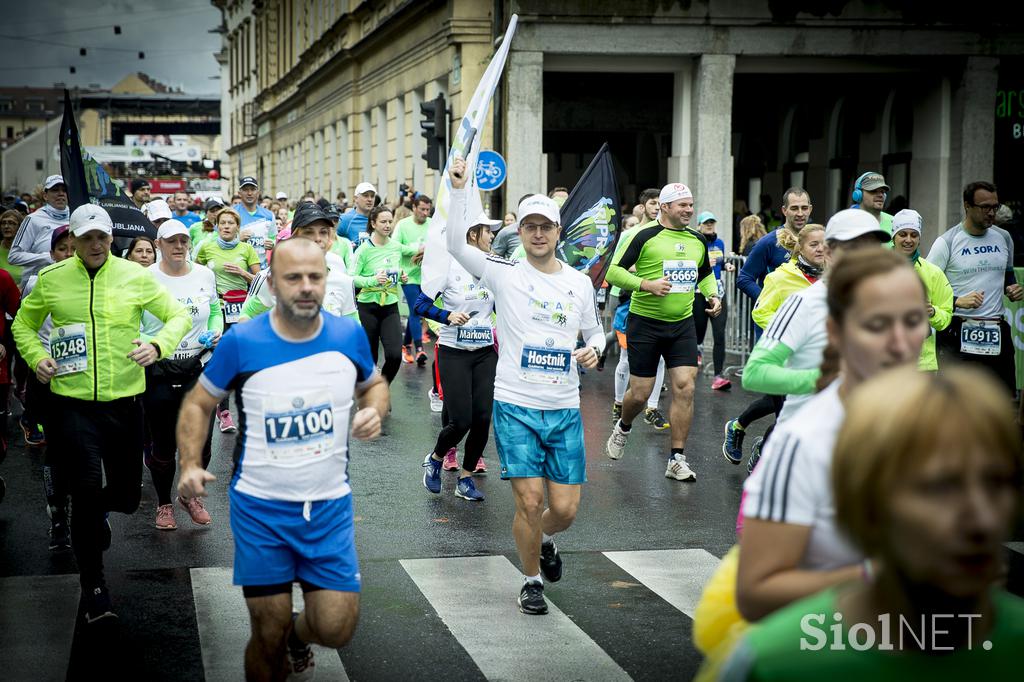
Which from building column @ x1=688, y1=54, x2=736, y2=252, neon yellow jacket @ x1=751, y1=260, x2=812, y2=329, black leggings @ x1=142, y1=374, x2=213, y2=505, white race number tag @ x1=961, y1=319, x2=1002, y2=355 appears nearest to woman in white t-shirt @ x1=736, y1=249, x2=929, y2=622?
neon yellow jacket @ x1=751, y1=260, x2=812, y2=329

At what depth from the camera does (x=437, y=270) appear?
7543 mm

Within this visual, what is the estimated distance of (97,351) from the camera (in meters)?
6.74

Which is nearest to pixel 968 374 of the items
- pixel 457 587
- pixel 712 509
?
pixel 457 587

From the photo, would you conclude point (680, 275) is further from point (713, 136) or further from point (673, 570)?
point (713, 136)

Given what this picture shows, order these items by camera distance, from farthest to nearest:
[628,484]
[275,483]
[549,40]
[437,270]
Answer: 1. [549,40]
2. [628,484]
3. [437,270]
4. [275,483]

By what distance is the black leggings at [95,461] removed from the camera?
20.5ft

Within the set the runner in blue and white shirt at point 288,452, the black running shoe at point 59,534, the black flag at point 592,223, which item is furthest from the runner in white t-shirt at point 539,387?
the black running shoe at point 59,534

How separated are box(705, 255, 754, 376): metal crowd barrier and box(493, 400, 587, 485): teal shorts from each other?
9835 millimetres

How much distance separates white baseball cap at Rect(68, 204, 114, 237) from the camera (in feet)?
22.0

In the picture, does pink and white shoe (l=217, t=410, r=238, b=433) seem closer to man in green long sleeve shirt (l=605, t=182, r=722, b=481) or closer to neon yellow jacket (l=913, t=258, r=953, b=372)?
man in green long sleeve shirt (l=605, t=182, r=722, b=481)

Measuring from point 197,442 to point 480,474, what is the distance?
5395 millimetres

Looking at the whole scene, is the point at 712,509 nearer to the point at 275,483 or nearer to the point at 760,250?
the point at 760,250

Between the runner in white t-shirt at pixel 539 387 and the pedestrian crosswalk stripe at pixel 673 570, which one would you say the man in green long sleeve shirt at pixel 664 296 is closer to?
the pedestrian crosswalk stripe at pixel 673 570

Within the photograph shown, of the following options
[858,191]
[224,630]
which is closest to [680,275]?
[858,191]
